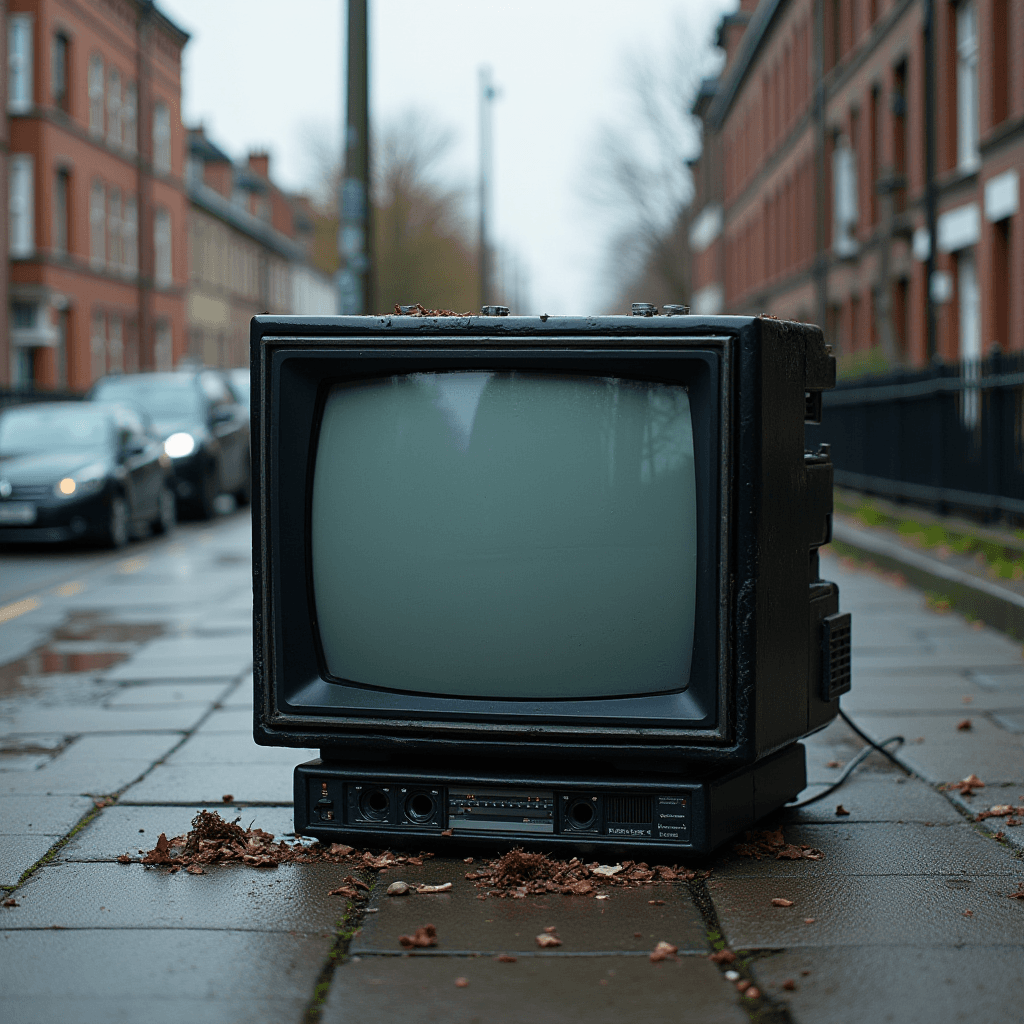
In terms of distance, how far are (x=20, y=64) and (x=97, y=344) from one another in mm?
7225

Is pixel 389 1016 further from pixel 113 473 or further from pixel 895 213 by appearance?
pixel 895 213

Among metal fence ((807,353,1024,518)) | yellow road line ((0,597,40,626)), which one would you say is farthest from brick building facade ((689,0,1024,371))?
yellow road line ((0,597,40,626))

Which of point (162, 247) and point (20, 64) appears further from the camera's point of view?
point (162, 247)

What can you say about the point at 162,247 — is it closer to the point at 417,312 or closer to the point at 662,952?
the point at 417,312

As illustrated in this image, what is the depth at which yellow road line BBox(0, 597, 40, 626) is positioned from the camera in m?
10.0

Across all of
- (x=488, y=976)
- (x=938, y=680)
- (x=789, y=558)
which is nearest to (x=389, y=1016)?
(x=488, y=976)

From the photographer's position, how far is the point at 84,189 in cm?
3878

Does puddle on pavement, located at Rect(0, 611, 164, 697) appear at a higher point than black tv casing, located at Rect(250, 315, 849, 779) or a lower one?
lower

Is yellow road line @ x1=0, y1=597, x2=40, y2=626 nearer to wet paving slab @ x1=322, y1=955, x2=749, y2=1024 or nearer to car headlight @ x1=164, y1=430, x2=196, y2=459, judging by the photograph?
wet paving slab @ x1=322, y1=955, x2=749, y2=1024

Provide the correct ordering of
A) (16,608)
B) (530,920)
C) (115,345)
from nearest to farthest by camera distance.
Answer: (530,920) < (16,608) < (115,345)

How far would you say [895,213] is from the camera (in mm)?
27297

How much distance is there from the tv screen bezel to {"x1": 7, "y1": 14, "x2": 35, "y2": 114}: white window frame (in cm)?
3476

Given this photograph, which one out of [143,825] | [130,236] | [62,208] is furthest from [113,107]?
[143,825]

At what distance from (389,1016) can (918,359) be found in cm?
2501
